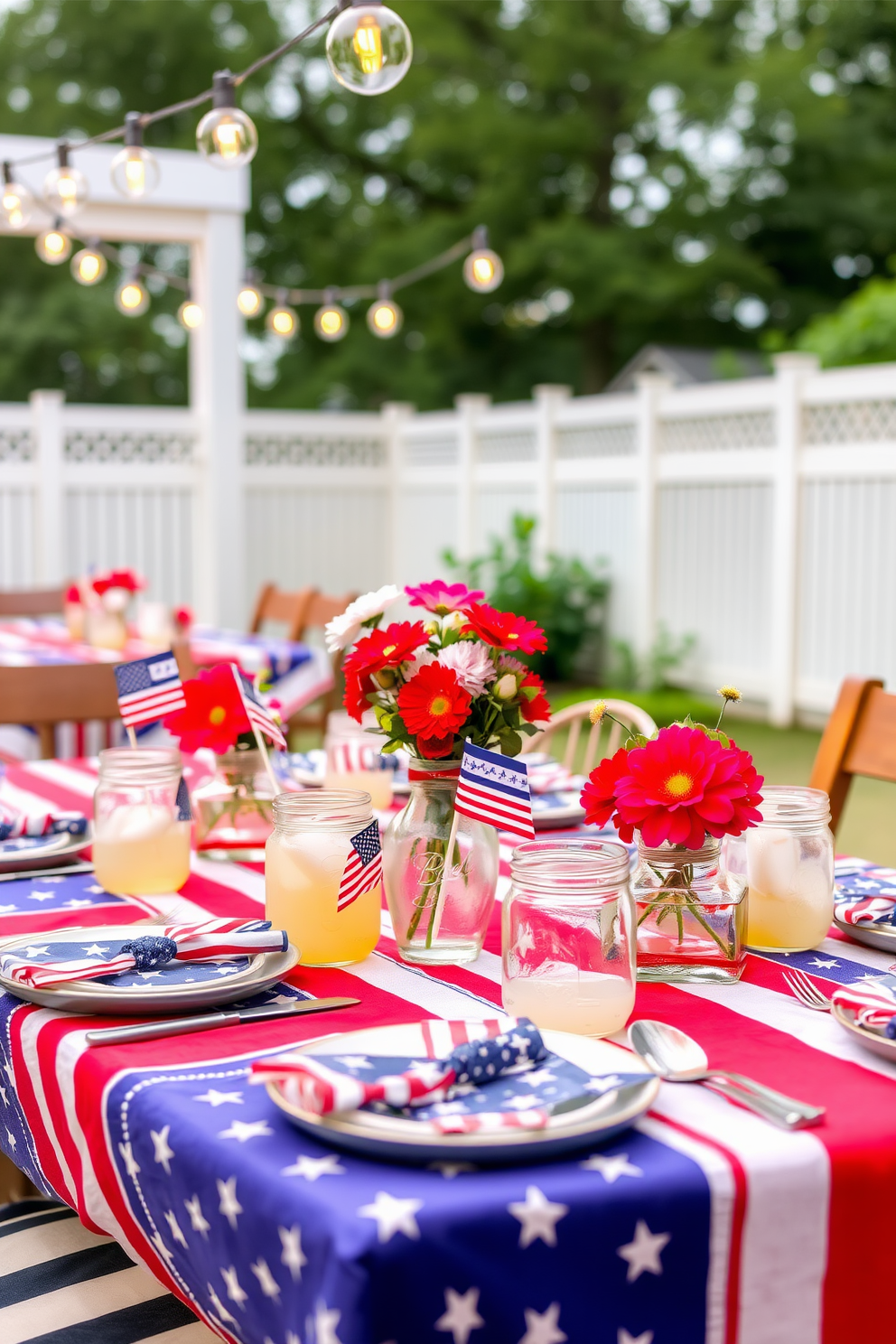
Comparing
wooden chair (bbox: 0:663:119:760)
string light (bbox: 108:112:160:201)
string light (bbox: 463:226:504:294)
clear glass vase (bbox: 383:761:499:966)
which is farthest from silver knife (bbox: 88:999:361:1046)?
string light (bbox: 463:226:504:294)

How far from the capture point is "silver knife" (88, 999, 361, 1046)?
1069mm

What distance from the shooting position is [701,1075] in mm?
988

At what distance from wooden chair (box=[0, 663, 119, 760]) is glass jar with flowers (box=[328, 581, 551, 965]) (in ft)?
4.09

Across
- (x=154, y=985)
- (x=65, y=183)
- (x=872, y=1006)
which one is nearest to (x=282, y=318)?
(x=65, y=183)

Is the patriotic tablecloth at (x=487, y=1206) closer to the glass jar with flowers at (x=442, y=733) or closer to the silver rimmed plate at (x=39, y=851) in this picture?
the glass jar with flowers at (x=442, y=733)

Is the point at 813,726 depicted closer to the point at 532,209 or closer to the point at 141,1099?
the point at 141,1099

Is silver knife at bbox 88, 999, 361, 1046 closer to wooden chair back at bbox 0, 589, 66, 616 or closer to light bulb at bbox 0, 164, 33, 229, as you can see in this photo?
light bulb at bbox 0, 164, 33, 229

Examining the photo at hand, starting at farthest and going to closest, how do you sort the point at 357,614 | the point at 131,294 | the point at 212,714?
1. the point at 131,294
2. the point at 212,714
3. the point at 357,614

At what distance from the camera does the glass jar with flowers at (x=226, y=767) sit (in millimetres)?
1602

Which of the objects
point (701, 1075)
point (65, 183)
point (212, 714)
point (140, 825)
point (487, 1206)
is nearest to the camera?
point (487, 1206)

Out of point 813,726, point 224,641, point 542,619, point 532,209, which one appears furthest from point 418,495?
point 532,209

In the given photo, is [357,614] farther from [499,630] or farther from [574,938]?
[574,938]

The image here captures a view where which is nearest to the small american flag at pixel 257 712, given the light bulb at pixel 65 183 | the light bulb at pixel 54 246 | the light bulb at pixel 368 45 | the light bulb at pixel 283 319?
the light bulb at pixel 368 45

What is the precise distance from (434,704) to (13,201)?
286 centimetres
